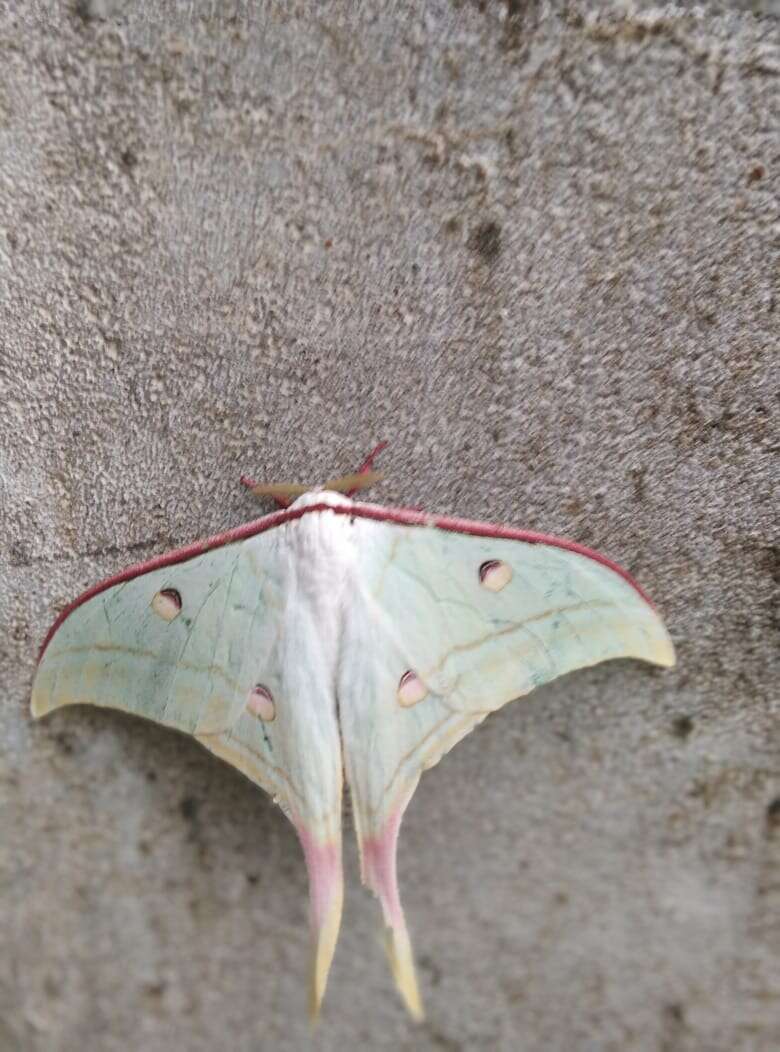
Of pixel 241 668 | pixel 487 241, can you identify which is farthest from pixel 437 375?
pixel 241 668

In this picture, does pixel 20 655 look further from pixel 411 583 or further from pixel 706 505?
pixel 706 505

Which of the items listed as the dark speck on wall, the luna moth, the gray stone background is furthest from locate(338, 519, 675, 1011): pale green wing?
the dark speck on wall

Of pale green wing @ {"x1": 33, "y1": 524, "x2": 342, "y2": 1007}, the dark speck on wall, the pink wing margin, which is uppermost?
the dark speck on wall

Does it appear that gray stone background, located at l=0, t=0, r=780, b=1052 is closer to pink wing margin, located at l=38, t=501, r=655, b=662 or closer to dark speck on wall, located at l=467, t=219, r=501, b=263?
dark speck on wall, located at l=467, t=219, r=501, b=263

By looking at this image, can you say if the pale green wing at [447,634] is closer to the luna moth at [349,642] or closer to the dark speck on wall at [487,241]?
the luna moth at [349,642]

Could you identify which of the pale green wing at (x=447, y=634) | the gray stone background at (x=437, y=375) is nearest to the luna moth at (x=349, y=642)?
the pale green wing at (x=447, y=634)

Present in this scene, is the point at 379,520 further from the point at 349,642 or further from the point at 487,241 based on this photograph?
the point at 487,241

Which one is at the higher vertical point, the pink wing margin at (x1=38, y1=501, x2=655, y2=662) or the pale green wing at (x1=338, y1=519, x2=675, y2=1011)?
the pink wing margin at (x1=38, y1=501, x2=655, y2=662)
